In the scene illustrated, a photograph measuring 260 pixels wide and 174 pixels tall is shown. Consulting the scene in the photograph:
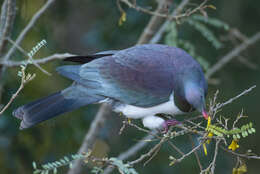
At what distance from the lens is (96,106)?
15.4 feet

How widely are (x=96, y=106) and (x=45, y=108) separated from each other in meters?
1.52

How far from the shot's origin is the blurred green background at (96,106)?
3898 mm

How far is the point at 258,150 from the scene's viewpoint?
5570 millimetres

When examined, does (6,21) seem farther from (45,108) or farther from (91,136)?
(91,136)

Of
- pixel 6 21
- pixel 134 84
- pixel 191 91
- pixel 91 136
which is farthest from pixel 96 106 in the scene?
pixel 6 21

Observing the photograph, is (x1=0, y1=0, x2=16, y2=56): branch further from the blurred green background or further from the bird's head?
the bird's head

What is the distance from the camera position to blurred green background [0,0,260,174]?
3.90 m

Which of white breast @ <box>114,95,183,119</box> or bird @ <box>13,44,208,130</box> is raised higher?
bird @ <box>13,44,208,130</box>

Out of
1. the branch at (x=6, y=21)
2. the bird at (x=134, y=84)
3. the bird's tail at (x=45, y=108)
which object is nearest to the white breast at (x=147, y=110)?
the bird at (x=134, y=84)

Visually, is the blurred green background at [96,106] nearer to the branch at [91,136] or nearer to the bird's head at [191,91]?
the branch at [91,136]

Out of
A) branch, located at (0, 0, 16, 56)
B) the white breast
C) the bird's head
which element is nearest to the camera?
branch, located at (0, 0, 16, 56)

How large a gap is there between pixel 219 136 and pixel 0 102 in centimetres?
187


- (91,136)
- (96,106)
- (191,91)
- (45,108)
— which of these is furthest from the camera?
(96,106)

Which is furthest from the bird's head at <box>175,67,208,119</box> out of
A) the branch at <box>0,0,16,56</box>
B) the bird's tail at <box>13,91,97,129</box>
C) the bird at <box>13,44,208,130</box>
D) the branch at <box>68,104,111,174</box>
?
the branch at <box>0,0,16,56</box>
